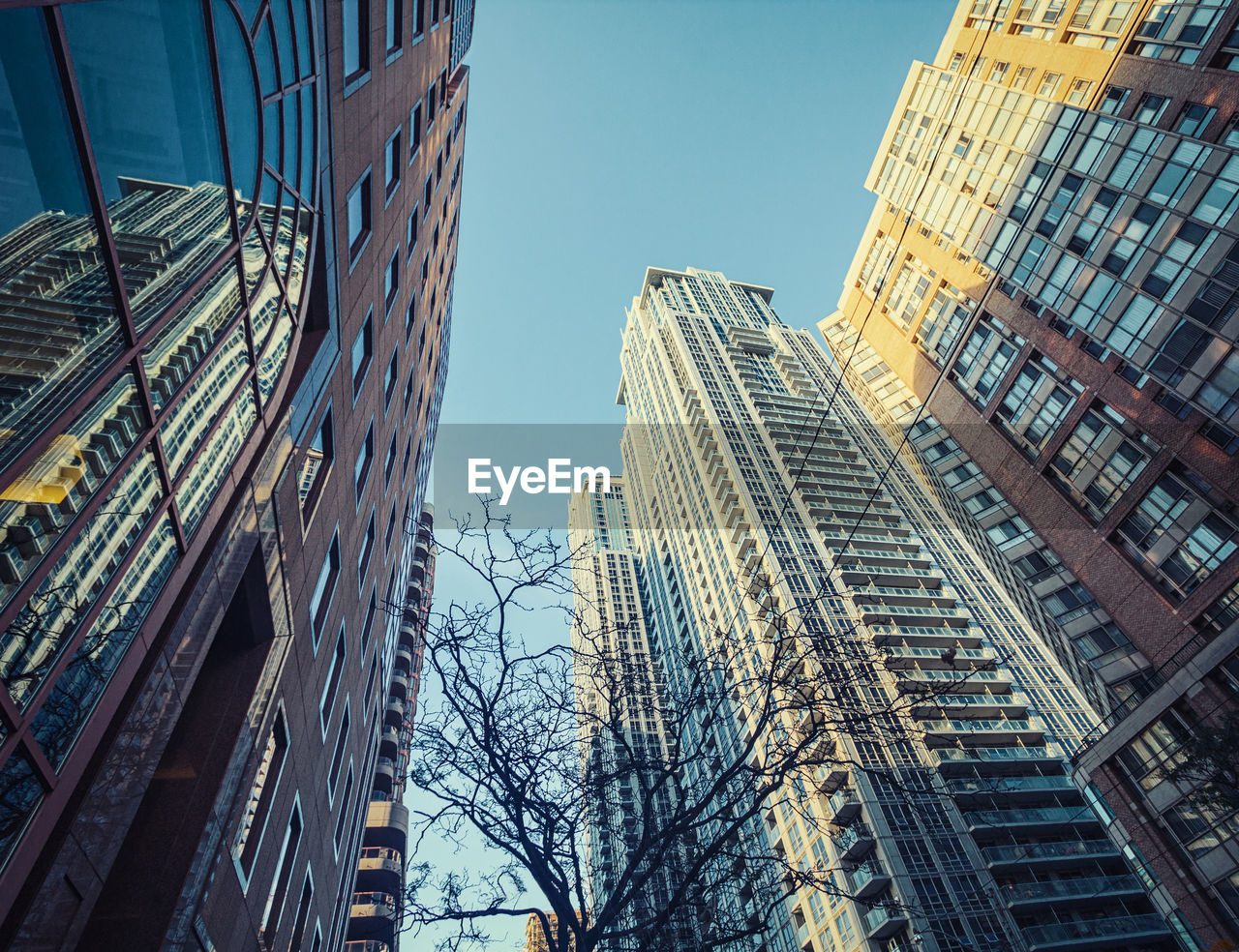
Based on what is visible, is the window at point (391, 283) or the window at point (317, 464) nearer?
the window at point (317, 464)

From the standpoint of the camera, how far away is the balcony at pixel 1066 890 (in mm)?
36500

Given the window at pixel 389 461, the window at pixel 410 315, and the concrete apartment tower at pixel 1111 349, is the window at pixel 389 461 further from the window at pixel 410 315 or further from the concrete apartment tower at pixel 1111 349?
the concrete apartment tower at pixel 1111 349

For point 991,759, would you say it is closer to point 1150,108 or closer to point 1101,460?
point 1101,460

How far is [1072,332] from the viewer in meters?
27.1

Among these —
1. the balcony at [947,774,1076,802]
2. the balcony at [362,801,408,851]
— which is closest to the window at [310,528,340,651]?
the balcony at [362,801,408,851]

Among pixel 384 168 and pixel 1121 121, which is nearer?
pixel 384 168

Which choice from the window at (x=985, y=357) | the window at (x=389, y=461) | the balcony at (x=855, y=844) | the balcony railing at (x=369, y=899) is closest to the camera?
the window at (x=389, y=461)

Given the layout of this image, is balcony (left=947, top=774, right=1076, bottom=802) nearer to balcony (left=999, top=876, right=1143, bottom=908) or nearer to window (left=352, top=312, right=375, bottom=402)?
balcony (left=999, top=876, right=1143, bottom=908)

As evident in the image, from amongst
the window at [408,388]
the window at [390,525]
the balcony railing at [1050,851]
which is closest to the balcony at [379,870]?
the window at [390,525]

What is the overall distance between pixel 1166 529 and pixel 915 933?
25.1m

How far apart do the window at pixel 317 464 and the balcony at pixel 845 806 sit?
3634 cm

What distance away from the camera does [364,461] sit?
21031mm

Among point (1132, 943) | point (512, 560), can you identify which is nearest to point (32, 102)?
point (512, 560)

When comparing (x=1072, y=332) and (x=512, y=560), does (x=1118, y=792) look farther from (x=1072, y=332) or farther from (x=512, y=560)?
(x=512, y=560)
